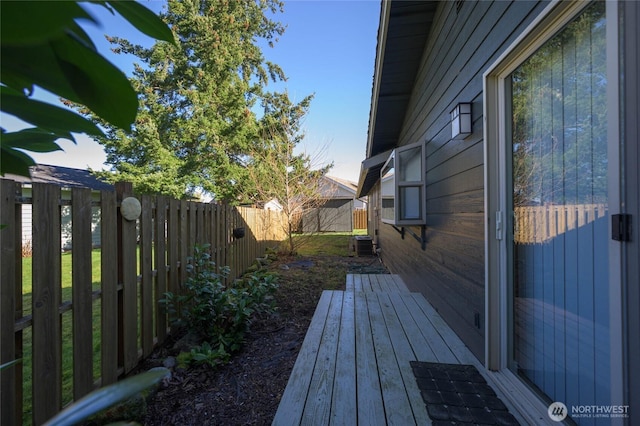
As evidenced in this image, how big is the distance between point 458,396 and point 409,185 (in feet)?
8.08

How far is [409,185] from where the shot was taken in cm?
375

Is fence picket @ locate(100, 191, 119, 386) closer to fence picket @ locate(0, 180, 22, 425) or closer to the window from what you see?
fence picket @ locate(0, 180, 22, 425)

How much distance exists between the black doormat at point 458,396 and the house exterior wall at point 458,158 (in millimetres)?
297

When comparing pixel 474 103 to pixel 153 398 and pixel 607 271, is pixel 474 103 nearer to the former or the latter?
pixel 607 271

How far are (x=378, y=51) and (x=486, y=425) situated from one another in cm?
410

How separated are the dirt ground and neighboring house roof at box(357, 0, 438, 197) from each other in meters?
3.49

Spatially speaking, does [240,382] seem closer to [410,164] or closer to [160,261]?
[160,261]

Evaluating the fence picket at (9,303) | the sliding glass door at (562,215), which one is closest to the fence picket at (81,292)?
the fence picket at (9,303)

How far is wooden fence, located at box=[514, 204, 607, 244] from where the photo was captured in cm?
133

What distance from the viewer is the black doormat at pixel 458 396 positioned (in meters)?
1.55

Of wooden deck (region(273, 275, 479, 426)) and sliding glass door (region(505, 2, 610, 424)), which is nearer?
sliding glass door (region(505, 2, 610, 424))

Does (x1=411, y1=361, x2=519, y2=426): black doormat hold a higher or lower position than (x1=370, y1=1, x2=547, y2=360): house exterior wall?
lower

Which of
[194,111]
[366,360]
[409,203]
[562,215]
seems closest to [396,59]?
[409,203]

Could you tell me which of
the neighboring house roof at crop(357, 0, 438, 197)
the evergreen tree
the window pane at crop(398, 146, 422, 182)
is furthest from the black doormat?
the evergreen tree
